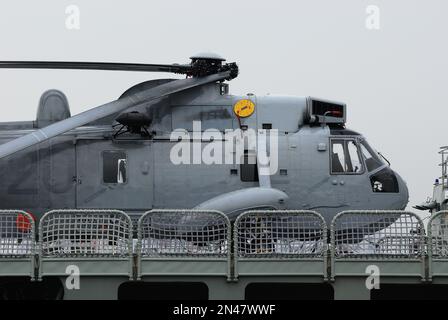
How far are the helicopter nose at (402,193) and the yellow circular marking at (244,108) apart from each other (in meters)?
3.34

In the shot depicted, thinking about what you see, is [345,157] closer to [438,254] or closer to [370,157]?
[370,157]

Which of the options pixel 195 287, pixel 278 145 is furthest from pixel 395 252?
pixel 278 145

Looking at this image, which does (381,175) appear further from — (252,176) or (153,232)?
(153,232)

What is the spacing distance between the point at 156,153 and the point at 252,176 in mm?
1972

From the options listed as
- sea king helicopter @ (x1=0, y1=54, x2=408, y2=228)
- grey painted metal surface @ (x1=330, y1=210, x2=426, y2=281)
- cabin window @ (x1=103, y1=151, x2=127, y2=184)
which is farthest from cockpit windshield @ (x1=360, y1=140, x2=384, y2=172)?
cabin window @ (x1=103, y1=151, x2=127, y2=184)

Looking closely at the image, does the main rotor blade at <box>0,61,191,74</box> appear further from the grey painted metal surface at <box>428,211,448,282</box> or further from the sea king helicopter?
the grey painted metal surface at <box>428,211,448,282</box>

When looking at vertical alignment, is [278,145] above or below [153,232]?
above

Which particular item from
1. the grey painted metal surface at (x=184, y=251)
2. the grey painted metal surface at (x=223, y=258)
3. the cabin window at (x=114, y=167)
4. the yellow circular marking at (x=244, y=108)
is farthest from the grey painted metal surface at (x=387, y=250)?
the cabin window at (x=114, y=167)

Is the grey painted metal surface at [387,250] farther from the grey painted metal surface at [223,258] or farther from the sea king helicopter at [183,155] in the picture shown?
the sea king helicopter at [183,155]

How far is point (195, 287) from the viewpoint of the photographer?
44.0 feet

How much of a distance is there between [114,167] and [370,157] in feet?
17.3

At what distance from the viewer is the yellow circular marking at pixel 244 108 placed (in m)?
17.3

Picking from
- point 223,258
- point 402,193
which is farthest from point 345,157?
point 223,258

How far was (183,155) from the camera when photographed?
55.2 feet
